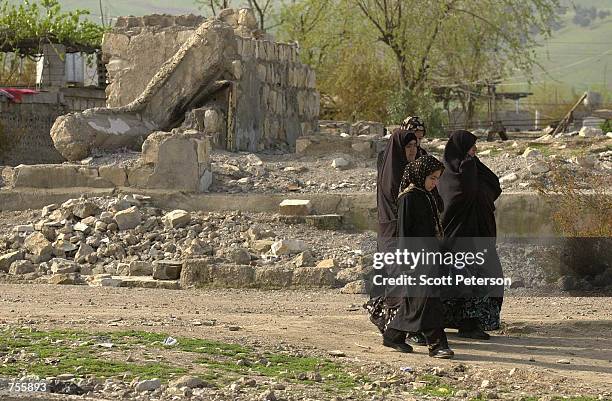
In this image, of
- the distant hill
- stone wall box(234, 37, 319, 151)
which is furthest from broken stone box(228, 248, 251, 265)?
the distant hill

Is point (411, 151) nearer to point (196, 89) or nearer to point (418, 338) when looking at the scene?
point (418, 338)

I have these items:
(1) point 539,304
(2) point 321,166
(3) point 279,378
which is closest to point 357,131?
(2) point 321,166

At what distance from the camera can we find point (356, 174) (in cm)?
1534

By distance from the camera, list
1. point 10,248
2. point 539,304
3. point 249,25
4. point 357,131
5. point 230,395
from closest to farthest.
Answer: point 230,395
point 539,304
point 10,248
point 249,25
point 357,131

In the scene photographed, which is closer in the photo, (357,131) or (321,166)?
(321,166)

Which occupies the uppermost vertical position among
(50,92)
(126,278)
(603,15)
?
(603,15)

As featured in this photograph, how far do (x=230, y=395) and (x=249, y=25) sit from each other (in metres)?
13.9

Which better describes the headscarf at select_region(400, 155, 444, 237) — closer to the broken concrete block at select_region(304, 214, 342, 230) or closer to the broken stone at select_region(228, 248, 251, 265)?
the broken stone at select_region(228, 248, 251, 265)

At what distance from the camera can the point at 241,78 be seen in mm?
17406

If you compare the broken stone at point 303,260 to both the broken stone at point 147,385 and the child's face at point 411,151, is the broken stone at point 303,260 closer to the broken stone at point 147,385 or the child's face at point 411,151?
the child's face at point 411,151

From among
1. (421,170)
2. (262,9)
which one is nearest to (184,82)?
(421,170)

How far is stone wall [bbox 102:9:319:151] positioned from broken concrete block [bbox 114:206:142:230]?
3617 millimetres

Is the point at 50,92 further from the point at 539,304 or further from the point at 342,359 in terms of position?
the point at 342,359

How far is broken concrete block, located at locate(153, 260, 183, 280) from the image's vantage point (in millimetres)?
12070
